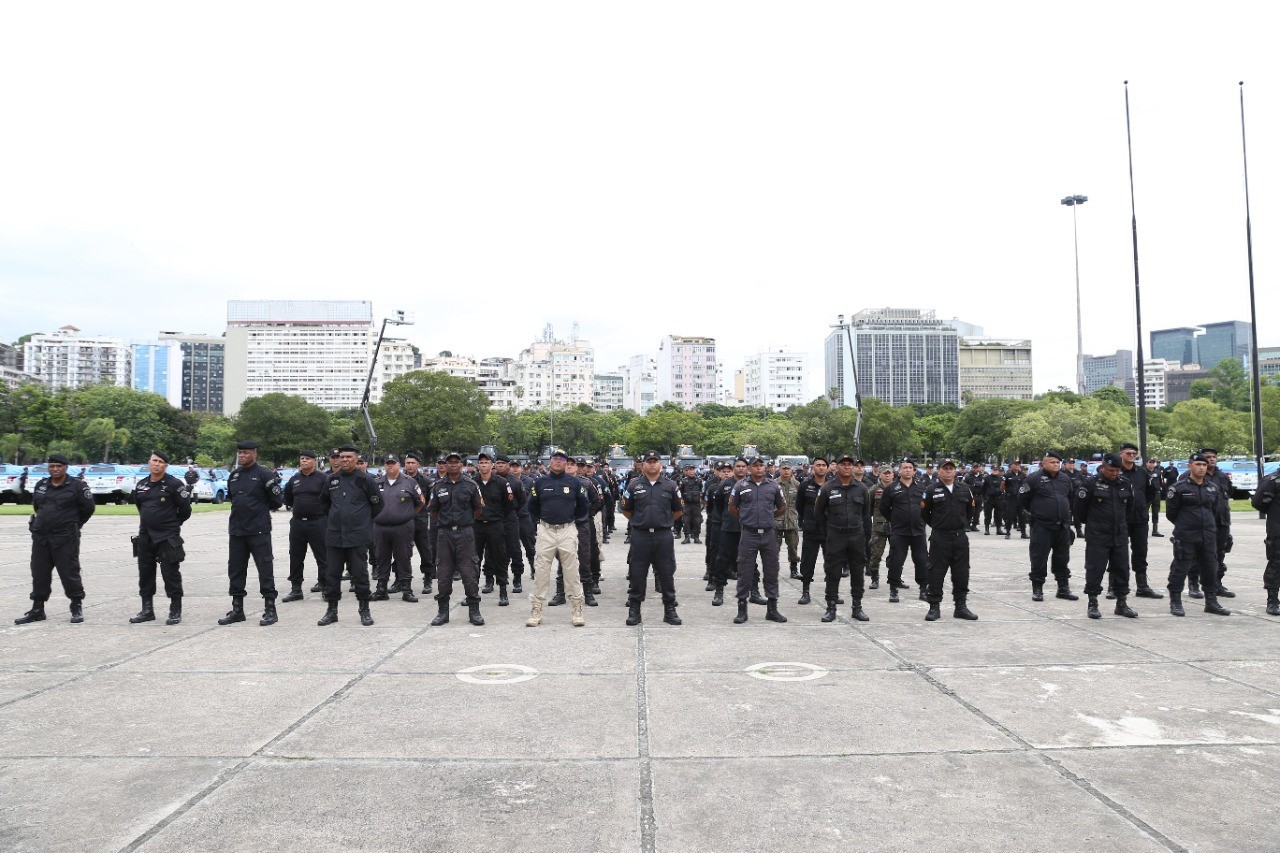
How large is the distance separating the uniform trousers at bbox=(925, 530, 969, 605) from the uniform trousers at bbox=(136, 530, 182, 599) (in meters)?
8.31

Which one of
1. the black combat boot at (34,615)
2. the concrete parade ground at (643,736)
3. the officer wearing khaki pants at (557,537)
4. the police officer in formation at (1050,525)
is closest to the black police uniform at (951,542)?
the concrete parade ground at (643,736)

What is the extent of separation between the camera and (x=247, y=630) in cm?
858

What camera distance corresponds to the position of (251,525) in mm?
9016

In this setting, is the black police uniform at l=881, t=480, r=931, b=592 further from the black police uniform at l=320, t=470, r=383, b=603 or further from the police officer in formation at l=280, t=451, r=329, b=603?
the police officer in formation at l=280, t=451, r=329, b=603

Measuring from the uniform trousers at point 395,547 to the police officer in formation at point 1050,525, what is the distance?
8.02 m

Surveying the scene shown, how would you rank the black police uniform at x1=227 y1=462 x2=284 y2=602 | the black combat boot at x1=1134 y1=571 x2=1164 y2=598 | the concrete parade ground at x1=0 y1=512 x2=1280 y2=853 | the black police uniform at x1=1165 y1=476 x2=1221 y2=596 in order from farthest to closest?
the black combat boot at x1=1134 y1=571 x2=1164 y2=598 < the black police uniform at x1=1165 y1=476 x2=1221 y2=596 < the black police uniform at x1=227 y1=462 x2=284 y2=602 < the concrete parade ground at x1=0 y1=512 x2=1280 y2=853

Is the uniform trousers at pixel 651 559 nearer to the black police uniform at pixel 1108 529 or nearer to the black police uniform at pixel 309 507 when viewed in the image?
the black police uniform at pixel 309 507

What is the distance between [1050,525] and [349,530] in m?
8.71

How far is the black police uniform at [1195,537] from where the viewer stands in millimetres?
9422

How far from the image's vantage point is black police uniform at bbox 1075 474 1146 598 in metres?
9.48

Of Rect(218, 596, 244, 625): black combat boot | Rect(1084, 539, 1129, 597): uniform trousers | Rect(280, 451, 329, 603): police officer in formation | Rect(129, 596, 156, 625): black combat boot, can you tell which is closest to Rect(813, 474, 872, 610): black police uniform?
Rect(1084, 539, 1129, 597): uniform trousers

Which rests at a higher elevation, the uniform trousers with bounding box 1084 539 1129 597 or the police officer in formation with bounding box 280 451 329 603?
the police officer in formation with bounding box 280 451 329 603

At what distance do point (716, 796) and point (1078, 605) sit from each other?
7.77 meters

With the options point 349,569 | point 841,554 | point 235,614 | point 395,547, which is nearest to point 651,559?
point 841,554
